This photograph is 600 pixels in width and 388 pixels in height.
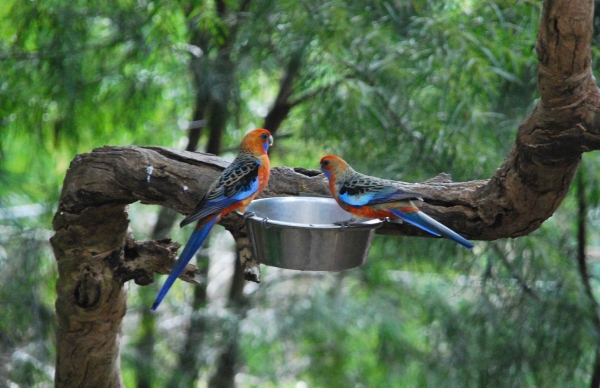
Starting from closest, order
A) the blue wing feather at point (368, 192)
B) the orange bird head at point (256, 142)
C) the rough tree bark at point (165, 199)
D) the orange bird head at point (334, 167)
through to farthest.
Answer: the rough tree bark at point (165, 199), the blue wing feather at point (368, 192), the orange bird head at point (334, 167), the orange bird head at point (256, 142)

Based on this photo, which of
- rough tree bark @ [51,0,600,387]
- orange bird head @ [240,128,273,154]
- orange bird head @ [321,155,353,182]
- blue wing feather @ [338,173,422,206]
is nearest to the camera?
rough tree bark @ [51,0,600,387]

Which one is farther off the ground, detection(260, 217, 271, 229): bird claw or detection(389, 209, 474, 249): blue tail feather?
Answer: detection(260, 217, 271, 229): bird claw

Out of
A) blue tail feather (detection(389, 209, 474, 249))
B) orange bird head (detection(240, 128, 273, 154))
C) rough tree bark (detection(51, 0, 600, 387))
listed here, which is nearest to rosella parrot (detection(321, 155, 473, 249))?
blue tail feather (detection(389, 209, 474, 249))

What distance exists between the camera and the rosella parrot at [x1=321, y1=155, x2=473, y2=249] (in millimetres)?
1584

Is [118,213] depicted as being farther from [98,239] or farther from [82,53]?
[82,53]

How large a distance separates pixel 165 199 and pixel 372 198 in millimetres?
633

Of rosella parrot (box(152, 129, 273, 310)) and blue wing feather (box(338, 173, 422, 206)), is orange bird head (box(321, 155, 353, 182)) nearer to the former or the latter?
blue wing feather (box(338, 173, 422, 206))

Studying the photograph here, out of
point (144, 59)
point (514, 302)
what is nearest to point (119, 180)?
point (144, 59)

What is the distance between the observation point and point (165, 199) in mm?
1880

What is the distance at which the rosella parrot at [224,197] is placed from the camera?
1.65 meters

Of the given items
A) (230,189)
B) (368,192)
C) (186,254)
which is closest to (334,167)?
(368,192)

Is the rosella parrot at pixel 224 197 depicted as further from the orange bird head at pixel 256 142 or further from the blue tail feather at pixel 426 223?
the blue tail feather at pixel 426 223

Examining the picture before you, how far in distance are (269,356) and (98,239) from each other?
2723 millimetres

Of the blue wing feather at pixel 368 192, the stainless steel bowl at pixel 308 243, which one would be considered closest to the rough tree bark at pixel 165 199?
the stainless steel bowl at pixel 308 243
